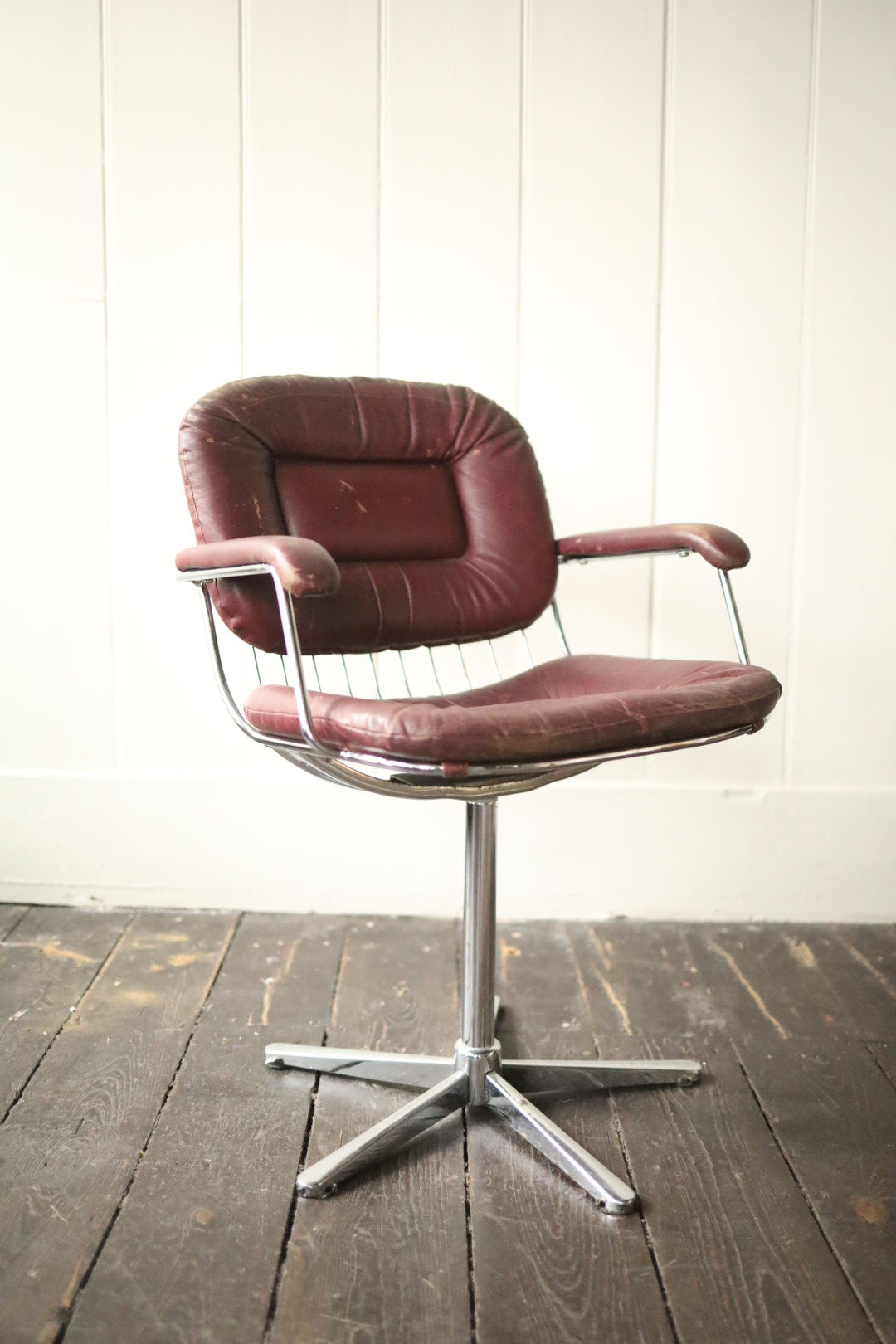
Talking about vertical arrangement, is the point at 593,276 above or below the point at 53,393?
above

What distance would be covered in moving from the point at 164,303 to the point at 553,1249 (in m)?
1.72

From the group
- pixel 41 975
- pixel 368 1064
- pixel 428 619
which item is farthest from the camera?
pixel 41 975

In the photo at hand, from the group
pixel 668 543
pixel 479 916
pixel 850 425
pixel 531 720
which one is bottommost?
pixel 479 916

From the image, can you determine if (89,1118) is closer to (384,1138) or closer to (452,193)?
(384,1138)

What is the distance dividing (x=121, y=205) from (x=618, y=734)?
1547 mm

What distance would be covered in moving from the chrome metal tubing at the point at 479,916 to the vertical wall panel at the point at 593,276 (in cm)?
81

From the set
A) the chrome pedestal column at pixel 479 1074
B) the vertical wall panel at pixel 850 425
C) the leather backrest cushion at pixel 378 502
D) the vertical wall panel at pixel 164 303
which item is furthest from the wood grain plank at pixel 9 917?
the vertical wall panel at pixel 850 425

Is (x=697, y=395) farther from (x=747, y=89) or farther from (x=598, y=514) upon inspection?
(x=747, y=89)

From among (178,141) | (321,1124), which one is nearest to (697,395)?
(178,141)

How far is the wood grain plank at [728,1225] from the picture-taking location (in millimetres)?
1034

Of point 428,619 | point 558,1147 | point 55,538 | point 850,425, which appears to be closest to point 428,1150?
point 558,1147

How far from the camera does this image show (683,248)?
2.04 m

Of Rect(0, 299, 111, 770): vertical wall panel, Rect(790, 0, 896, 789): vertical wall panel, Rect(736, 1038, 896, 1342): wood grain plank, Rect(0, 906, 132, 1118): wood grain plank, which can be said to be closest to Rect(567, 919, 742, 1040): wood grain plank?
Rect(736, 1038, 896, 1342): wood grain plank

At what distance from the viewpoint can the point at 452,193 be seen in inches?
80.0
